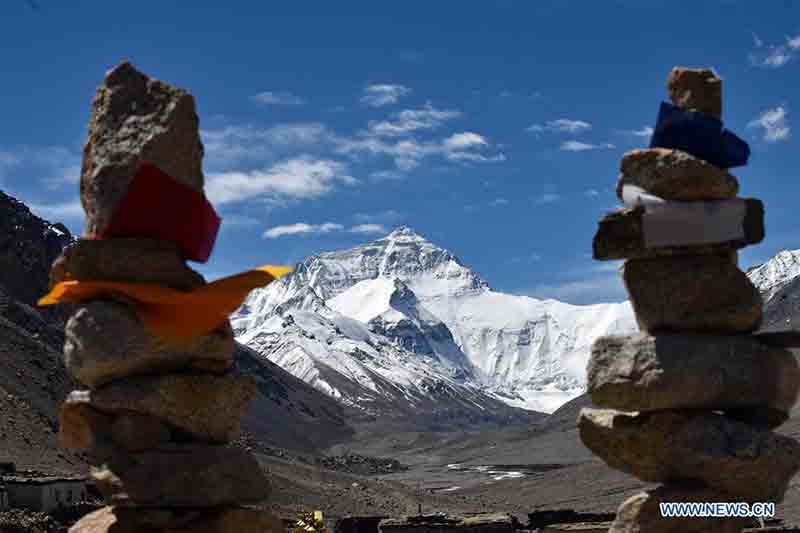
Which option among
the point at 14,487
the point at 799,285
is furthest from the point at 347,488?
the point at 799,285

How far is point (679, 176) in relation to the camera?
1210cm

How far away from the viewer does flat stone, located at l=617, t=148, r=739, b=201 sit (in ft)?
39.7

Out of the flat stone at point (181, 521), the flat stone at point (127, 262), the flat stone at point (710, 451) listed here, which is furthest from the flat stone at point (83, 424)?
the flat stone at point (710, 451)

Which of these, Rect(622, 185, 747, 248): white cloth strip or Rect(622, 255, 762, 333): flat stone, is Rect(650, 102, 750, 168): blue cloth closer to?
Rect(622, 185, 747, 248): white cloth strip

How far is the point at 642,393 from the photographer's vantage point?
1180cm

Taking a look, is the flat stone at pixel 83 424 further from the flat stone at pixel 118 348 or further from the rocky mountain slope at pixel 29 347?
the rocky mountain slope at pixel 29 347

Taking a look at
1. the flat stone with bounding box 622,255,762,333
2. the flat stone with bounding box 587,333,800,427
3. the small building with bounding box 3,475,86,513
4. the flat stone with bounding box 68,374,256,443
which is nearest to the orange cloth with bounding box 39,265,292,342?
the flat stone with bounding box 68,374,256,443

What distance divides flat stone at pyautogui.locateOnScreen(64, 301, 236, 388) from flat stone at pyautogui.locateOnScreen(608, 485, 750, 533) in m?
4.69

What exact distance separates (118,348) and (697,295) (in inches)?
234

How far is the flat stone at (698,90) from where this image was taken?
12641mm

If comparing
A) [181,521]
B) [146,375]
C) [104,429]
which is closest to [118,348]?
[146,375]

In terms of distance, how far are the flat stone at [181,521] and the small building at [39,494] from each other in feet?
78.1

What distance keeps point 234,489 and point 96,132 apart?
4115 mm

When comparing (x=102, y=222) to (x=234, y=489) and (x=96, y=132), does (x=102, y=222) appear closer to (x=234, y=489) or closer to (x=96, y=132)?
(x=96, y=132)
